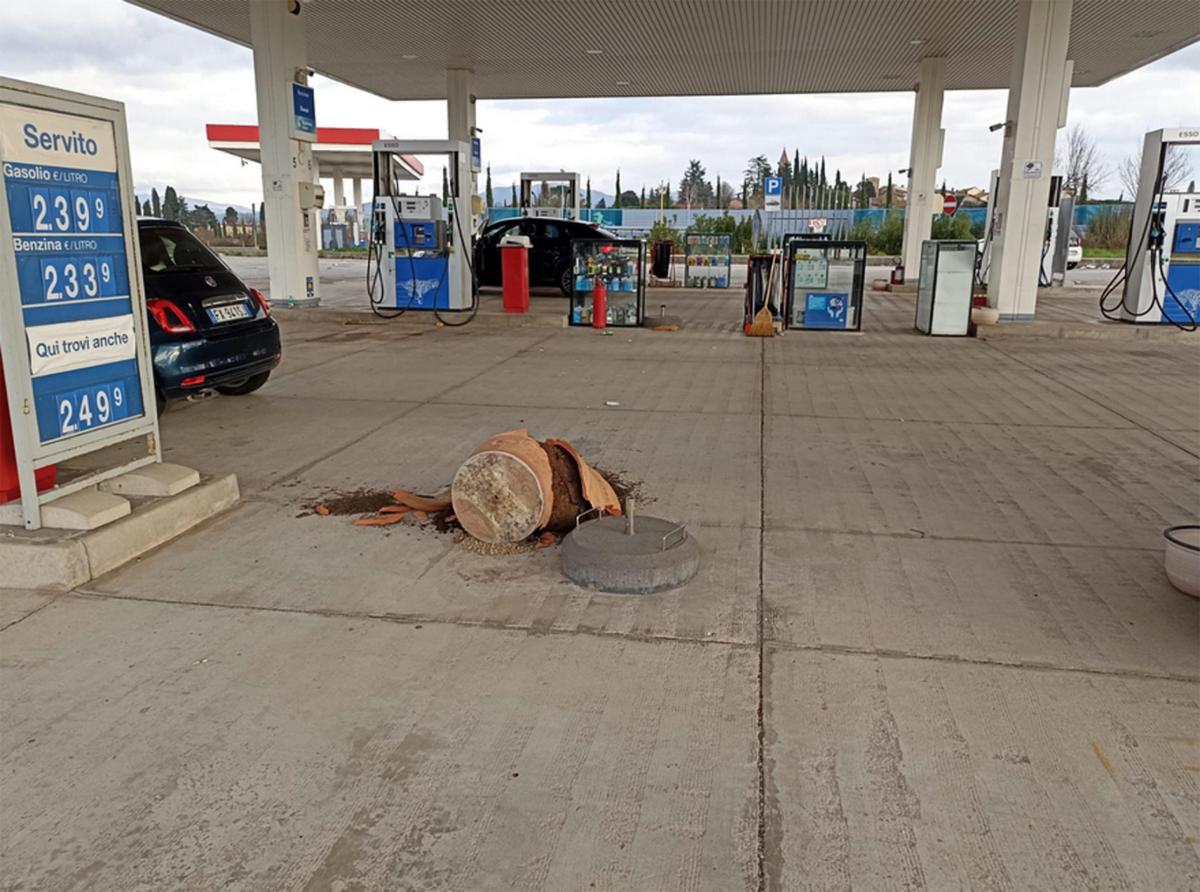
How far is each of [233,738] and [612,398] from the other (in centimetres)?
601

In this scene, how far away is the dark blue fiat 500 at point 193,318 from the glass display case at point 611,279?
7.28 metres

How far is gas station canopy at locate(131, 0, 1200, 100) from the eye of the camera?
16375 mm

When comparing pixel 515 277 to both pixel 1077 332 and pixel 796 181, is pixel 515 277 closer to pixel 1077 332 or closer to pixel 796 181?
pixel 1077 332

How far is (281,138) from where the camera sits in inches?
564

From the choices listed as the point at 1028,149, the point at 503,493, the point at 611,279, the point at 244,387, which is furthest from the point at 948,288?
the point at 503,493

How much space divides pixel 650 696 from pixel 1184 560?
2.58 metres

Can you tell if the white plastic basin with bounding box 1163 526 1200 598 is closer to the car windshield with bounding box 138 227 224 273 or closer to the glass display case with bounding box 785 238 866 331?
the car windshield with bounding box 138 227 224 273

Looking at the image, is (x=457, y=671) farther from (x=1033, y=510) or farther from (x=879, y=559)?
(x=1033, y=510)

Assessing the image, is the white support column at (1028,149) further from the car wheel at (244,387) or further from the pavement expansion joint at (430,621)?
the pavement expansion joint at (430,621)

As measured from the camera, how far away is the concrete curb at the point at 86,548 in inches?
159

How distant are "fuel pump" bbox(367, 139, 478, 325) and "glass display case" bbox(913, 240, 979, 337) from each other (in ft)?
24.2

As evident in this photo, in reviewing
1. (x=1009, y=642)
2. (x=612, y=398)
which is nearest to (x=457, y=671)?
(x=1009, y=642)

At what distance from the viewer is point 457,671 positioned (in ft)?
11.0

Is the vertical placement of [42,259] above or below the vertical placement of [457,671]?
above
